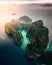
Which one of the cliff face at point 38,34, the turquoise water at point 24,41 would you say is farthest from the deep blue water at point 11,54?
the cliff face at point 38,34

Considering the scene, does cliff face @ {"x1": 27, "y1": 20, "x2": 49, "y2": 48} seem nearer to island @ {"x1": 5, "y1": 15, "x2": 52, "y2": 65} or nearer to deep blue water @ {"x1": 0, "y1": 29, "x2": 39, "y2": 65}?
island @ {"x1": 5, "y1": 15, "x2": 52, "y2": 65}

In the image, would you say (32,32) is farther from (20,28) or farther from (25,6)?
(25,6)

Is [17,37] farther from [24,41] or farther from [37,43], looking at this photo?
[37,43]

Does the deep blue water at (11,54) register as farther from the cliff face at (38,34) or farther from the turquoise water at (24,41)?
the cliff face at (38,34)

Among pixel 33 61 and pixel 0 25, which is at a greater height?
pixel 0 25

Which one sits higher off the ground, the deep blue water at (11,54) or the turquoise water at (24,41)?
the turquoise water at (24,41)

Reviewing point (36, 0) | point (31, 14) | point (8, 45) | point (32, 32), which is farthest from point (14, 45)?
point (36, 0)
